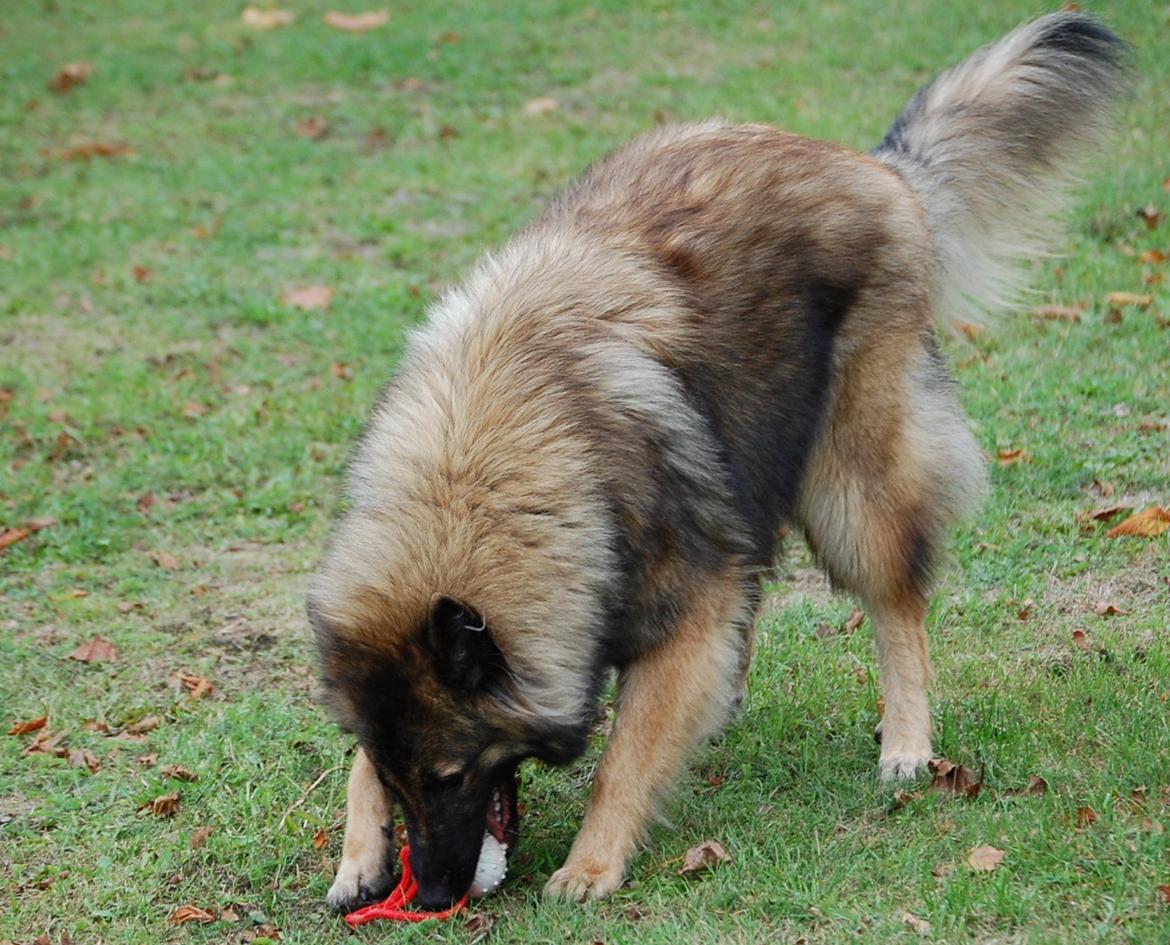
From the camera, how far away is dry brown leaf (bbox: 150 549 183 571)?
6.80 metres

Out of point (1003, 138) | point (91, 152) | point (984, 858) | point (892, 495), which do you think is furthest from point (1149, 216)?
point (91, 152)

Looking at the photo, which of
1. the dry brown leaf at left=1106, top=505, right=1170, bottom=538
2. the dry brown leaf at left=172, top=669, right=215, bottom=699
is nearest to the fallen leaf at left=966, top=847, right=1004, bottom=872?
the dry brown leaf at left=1106, top=505, right=1170, bottom=538

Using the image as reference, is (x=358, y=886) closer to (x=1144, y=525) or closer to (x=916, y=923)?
(x=916, y=923)

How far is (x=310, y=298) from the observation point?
384 inches

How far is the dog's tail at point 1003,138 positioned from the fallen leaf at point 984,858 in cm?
220

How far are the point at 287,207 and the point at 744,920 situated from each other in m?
8.56

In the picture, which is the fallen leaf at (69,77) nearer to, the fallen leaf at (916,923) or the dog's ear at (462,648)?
the dog's ear at (462,648)

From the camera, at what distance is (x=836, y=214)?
16.0 feet

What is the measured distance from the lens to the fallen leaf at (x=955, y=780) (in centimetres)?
456

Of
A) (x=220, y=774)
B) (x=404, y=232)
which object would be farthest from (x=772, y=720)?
(x=404, y=232)

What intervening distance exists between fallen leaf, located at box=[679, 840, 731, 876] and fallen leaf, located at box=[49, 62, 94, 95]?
12.5 m

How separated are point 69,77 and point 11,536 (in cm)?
897

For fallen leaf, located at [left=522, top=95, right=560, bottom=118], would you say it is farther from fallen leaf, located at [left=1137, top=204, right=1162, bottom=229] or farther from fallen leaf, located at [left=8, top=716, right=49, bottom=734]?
fallen leaf, located at [left=8, top=716, right=49, bottom=734]

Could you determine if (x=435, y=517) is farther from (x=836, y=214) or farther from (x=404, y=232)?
(x=404, y=232)
